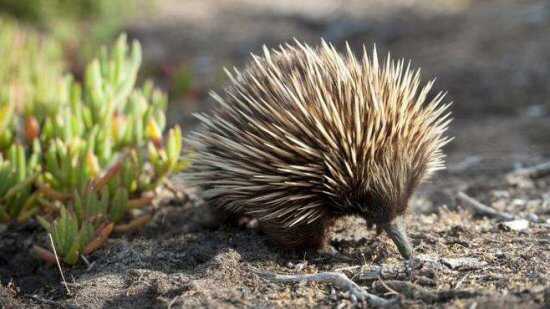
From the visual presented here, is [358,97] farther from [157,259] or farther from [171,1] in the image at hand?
[171,1]

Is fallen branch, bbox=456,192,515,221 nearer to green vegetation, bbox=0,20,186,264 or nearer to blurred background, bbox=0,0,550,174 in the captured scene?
blurred background, bbox=0,0,550,174

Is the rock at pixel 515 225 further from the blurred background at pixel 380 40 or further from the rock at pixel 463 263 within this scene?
the blurred background at pixel 380 40

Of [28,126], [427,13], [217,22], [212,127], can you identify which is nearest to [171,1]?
[217,22]

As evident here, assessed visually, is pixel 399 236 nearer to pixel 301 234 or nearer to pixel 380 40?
pixel 301 234

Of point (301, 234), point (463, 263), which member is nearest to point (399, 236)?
point (463, 263)

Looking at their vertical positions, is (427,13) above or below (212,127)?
above

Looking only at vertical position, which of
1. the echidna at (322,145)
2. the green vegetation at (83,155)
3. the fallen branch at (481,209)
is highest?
the echidna at (322,145)

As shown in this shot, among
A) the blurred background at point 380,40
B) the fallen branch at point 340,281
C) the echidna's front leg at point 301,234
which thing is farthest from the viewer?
the blurred background at point 380,40

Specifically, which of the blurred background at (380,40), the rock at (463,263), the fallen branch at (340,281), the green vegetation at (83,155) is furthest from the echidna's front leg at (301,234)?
the blurred background at (380,40)
